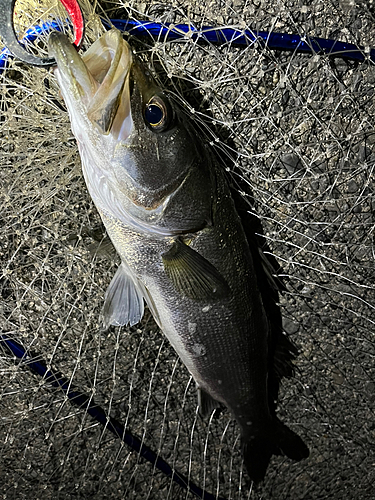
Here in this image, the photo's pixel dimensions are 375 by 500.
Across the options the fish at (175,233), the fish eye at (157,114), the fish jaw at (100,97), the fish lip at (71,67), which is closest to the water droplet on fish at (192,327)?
the fish at (175,233)

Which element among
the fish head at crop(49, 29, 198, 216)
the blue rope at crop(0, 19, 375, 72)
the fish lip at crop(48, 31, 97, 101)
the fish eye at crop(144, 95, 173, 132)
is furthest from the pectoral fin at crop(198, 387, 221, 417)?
the blue rope at crop(0, 19, 375, 72)

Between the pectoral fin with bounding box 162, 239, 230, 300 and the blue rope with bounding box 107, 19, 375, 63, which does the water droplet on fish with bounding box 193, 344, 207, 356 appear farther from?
the blue rope with bounding box 107, 19, 375, 63

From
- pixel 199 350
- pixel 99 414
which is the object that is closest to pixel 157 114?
pixel 199 350

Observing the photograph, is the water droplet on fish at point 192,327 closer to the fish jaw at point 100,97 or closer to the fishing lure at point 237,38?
the fish jaw at point 100,97

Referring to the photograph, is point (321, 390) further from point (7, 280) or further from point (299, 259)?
point (7, 280)

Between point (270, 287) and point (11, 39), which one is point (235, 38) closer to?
point (11, 39)

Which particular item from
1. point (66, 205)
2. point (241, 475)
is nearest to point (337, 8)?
point (66, 205)
